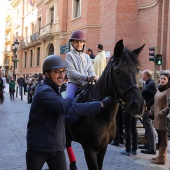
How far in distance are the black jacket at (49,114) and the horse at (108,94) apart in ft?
1.72

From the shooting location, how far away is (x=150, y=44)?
19.1 m

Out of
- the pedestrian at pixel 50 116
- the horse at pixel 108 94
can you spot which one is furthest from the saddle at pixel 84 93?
the pedestrian at pixel 50 116

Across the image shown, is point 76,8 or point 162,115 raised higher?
point 76,8

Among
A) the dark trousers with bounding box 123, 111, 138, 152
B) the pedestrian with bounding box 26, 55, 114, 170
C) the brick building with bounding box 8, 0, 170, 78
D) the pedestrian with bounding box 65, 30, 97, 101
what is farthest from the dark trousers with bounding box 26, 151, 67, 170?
the brick building with bounding box 8, 0, 170, 78

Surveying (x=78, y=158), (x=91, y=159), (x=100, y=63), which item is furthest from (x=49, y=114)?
(x=100, y=63)

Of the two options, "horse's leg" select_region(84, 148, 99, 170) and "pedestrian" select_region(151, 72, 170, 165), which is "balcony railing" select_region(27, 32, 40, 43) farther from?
"horse's leg" select_region(84, 148, 99, 170)

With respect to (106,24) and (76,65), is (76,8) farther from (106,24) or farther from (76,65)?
(76,65)

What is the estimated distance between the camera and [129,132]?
6.58m

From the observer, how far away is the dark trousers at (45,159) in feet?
9.61

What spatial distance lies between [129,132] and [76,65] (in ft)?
9.05

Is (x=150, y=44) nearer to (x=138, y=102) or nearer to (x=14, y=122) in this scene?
(x=14, y=122)

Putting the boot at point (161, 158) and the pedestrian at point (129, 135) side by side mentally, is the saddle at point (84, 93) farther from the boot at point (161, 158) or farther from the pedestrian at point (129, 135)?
the boot at point (161, 158)

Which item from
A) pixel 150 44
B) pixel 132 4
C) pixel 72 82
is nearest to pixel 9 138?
pixel 72 82

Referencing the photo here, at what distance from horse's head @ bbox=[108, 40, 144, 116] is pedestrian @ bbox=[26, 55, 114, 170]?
33cm
